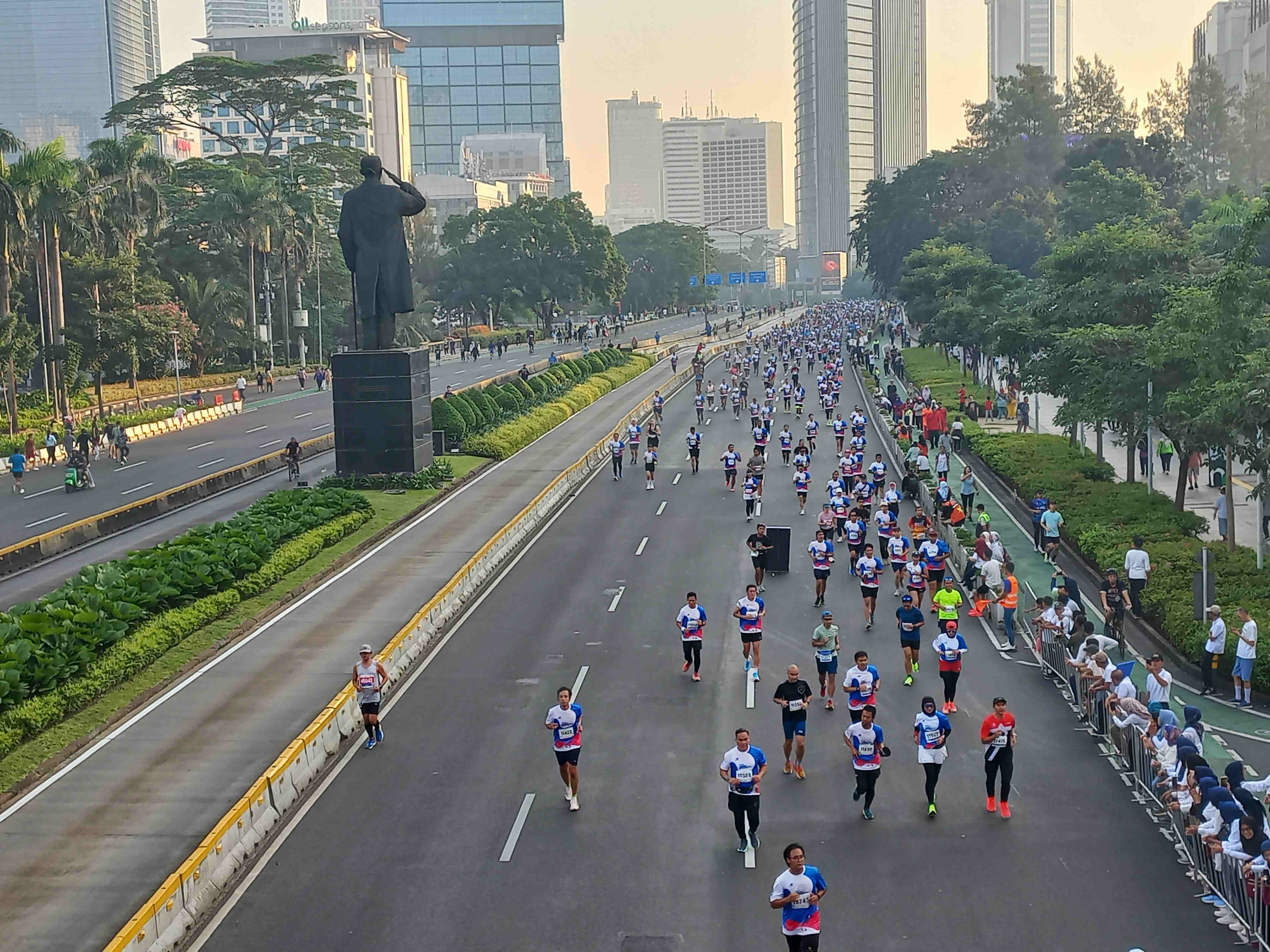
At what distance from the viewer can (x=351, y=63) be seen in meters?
194

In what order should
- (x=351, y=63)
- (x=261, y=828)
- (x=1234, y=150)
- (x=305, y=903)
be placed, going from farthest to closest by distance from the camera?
(x=351, y=63), (x=1234, y=150), (x=261, y=828), (x=305, y=903)

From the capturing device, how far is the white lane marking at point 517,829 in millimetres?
14781

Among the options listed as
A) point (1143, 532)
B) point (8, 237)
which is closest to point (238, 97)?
point (8, 237)

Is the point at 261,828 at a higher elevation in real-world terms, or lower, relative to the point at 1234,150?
lower

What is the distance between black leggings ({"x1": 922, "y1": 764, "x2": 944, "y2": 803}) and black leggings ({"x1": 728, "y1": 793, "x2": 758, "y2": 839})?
2225 millimetres

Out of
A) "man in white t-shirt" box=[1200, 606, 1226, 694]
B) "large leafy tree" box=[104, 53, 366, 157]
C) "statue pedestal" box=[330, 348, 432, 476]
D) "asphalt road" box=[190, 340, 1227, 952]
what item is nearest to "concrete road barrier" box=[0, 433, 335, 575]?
"statue pedestal" box=[330, 348, 432, 476]

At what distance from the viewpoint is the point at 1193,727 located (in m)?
15.5

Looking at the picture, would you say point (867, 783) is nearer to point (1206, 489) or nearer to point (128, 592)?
point (128, 592)

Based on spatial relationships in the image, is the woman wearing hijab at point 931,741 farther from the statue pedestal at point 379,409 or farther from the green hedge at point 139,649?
the statue pedestal at point 379,409

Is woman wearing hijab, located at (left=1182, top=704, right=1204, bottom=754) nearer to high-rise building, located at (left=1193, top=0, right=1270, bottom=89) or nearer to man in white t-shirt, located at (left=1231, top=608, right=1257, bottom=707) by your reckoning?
man in white t-shirt, located at (left=1231, top=608, right=1257, bottom=707)

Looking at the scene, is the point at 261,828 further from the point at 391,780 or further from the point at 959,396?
the point at 959,396

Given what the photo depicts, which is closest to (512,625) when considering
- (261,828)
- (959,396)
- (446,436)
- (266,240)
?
(261,828)

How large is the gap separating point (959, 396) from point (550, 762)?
148 feet

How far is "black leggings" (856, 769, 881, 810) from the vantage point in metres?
15.5
